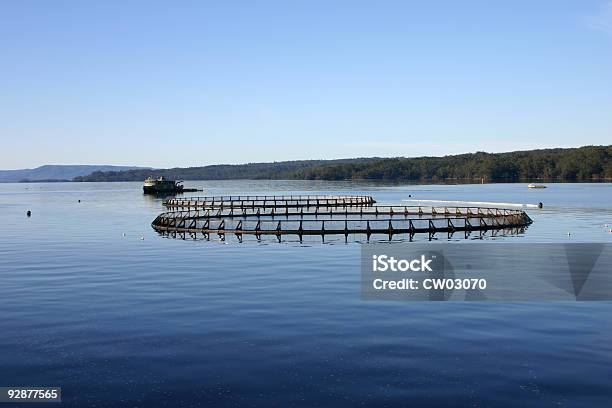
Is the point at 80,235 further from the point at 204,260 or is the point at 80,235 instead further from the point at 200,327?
the point at 200,327

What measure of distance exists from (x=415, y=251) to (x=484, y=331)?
33884mm

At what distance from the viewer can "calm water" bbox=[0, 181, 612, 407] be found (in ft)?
67.2

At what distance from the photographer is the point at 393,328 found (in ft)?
95.2

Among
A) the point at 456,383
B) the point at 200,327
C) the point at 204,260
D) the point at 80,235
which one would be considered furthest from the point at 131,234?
the point at 456,383

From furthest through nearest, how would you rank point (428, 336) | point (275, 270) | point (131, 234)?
1. point (131, 234)
2. point (275, 270)
3. point (428, 336)

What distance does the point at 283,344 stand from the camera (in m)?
26.2

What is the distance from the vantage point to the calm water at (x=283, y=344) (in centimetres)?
2047

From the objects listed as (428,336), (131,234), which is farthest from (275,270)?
(131,234)

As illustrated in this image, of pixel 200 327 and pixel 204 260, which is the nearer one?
pixel 200 327

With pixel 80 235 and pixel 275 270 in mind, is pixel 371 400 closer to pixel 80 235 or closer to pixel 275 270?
pixel 275 270

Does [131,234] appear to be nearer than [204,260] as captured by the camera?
No

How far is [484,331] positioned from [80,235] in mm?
70419

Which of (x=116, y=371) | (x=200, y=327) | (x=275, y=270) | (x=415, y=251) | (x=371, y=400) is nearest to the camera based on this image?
(x=371, y=400)

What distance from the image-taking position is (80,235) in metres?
86.5
